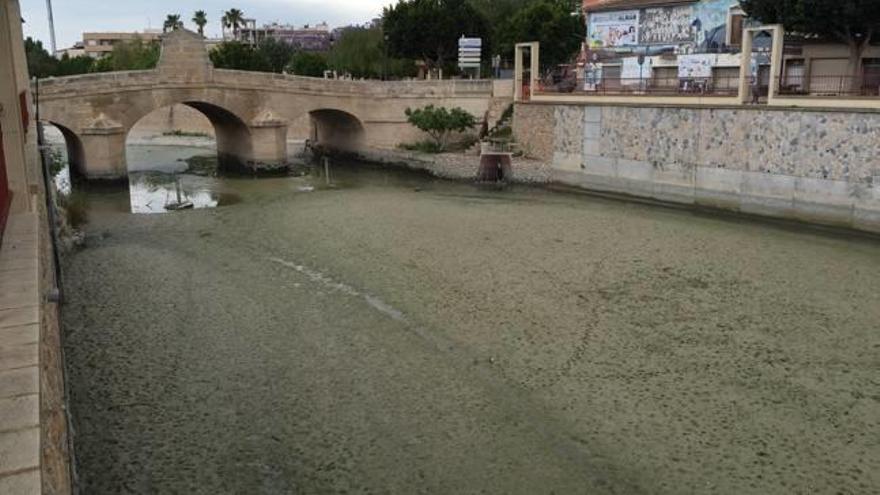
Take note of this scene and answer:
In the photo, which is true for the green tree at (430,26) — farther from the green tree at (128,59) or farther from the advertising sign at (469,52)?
the green tree at (128,59)

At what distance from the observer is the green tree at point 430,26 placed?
4078cm

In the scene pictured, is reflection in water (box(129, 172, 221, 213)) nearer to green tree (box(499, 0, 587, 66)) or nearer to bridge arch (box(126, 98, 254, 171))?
bridge arch (box(126, 98, 254, 171))

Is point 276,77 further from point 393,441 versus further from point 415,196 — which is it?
point 393,441

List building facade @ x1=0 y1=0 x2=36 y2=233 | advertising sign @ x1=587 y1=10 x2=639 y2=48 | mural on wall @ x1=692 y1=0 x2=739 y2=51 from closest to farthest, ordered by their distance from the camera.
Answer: building facade @ x1=0 y1=0 x2=36 y2=233 < mural on wall @ x1=692 y1=0 x2=739 y2=51 < advertising sign @ x1=587 y1=10 x2=639 y2=48

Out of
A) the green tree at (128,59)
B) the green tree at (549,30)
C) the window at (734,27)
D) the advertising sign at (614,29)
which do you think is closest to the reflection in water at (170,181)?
the green tree at (128,59)

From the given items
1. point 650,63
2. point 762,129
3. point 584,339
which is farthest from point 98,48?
point 584,339

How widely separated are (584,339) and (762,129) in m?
12.9

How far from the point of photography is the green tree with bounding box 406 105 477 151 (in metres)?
31.3

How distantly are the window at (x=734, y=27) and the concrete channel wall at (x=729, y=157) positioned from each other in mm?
7173

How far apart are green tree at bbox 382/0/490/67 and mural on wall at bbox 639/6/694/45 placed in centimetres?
1229

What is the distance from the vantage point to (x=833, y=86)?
966 inches

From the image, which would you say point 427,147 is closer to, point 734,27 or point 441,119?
point 441,119

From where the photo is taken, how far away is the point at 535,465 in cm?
768

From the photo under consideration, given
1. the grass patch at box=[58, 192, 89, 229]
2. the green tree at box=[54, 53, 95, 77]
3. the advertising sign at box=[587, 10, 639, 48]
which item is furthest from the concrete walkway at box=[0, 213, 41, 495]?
the green tree at box=[54, 53, 95, 77]
